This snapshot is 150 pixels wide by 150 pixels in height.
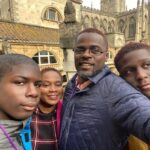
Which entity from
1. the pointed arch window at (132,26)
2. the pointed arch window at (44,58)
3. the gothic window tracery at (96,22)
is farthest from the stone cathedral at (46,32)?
the pointed arch window at (132,26)

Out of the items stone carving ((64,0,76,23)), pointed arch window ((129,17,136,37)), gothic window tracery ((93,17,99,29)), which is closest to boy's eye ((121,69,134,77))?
stone carving ((64,0,76,23))

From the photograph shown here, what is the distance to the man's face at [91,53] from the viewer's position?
4.99 feet

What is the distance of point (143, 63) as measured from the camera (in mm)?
1413

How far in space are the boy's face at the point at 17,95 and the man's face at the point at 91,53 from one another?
40 cm

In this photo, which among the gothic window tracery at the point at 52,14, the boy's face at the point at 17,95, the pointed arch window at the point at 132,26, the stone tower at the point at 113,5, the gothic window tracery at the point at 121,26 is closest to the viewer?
the boy's face at the point at 17,95

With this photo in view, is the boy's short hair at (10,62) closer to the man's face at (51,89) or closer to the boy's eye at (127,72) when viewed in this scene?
the boy's eye at (127,72)

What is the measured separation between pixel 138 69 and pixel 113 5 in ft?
176

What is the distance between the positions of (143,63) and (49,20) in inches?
700

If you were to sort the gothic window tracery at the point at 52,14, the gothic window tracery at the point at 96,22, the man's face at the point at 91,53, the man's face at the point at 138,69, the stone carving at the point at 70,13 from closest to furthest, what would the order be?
the man's face at the point at 138,69 < the man's face at the point at 91,53 < the stone carving at the point at 70,13 < the gothic window tracery at the point at 52,14 < the gothic window tracery at the point at 96,22

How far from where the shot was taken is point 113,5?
171 ft

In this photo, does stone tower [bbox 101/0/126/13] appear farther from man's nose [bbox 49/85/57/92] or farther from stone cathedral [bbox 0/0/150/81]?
man's nose [bbox 49/85/57/92]

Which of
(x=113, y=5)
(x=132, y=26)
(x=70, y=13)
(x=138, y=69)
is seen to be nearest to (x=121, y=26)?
(x=132, y=26)

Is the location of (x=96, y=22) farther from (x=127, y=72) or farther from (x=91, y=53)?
(x=127, y=72)

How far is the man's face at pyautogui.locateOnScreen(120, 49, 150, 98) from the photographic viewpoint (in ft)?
4.53
